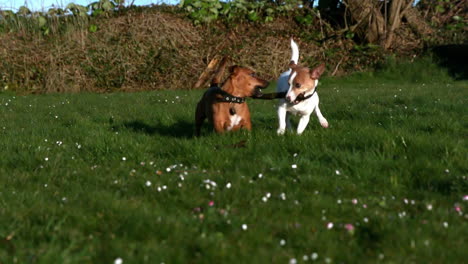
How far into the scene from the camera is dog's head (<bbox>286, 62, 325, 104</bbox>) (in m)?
6.87

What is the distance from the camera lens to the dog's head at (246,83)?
7043 mm

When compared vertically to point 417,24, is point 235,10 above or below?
above

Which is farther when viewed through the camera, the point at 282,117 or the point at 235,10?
the point at 235,10

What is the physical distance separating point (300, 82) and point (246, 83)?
0.79 m

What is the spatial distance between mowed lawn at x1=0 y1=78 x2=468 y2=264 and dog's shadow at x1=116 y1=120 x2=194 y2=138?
0.17 m

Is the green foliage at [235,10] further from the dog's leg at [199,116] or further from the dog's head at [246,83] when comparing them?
the dog's head at [246,83]

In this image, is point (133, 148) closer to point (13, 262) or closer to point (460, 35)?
point (13, 262)

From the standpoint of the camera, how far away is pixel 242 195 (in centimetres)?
427

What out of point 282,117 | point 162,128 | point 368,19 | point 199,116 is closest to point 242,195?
point 282,117

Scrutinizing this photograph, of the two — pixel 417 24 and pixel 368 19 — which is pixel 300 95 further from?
pixel 417 24

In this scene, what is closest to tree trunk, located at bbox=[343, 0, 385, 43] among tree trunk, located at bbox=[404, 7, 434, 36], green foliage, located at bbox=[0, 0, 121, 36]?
tree trunk, located at bbox=[404, 7, 434, 36]

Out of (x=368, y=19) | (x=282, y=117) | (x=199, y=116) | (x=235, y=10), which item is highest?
(x=235, y=10)

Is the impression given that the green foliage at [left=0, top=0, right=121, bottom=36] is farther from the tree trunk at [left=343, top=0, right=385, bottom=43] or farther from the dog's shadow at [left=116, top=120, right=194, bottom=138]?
the dog's shadow at [left=116, top=120, right=194, bottom=138]

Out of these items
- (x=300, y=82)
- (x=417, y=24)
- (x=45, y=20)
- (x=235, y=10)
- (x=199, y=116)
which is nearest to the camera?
(x=300, y=82)
